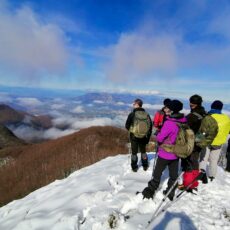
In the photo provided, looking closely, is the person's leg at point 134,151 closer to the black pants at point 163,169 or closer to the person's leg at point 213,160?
the black pants at point 163,169

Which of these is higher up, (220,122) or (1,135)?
(220,122)

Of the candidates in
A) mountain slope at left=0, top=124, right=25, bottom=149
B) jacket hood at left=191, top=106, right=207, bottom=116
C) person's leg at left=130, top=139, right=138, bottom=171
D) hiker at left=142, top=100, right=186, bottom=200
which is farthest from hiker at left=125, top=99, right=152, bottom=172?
mountain slope at left=0, top=124, right=25, bottom=149

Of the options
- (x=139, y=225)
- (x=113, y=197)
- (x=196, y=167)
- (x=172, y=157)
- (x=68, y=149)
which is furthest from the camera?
(x=68, y=149)

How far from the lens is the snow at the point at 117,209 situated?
584 centimetres

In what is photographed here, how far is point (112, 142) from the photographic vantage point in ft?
89.3

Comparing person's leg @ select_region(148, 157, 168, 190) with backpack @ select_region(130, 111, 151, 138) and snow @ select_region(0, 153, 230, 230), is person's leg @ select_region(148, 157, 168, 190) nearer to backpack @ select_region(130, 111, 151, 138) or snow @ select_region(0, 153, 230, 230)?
snow @ select_region(0, 153, 230, 230)

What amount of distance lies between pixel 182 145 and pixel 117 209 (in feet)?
8.05

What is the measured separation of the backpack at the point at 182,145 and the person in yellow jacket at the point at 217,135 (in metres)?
2.04

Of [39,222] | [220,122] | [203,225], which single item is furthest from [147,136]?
[39,222]

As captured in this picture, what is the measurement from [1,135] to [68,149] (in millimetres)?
82077

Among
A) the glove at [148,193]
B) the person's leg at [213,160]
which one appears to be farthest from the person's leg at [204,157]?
the glove at [148,193]

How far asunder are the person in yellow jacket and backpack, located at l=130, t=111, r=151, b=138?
7.26 feet

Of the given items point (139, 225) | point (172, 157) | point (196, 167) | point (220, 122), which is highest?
point (220, 122)

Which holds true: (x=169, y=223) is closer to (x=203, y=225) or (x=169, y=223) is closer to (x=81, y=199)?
(x=203, y=225)
